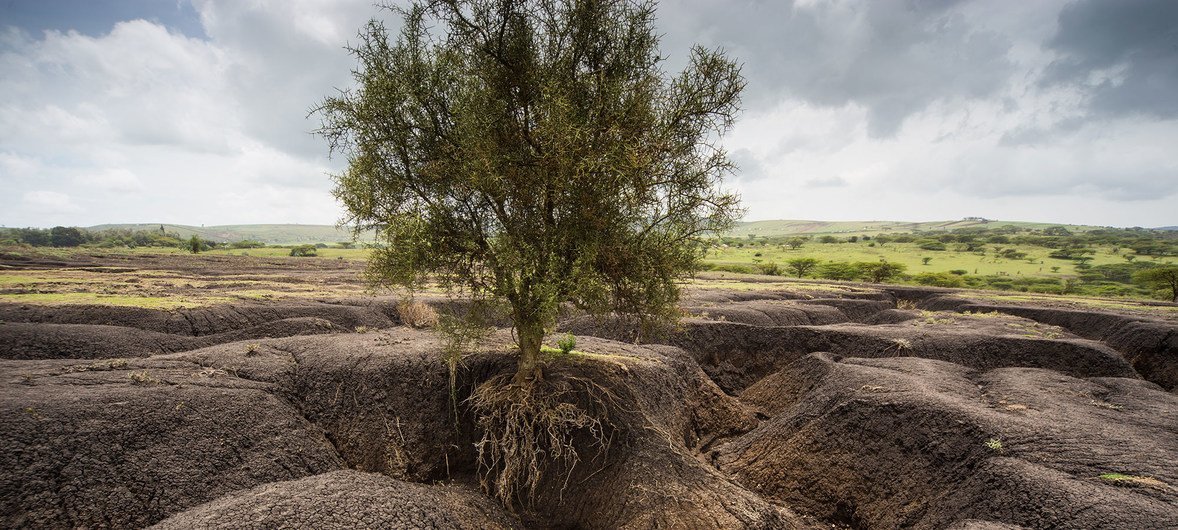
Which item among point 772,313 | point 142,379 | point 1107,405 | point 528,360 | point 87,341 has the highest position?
point 528,360

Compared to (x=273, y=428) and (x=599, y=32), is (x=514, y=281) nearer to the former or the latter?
(x=599, y=32)

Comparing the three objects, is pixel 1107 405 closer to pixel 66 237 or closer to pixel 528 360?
pixel 528 360

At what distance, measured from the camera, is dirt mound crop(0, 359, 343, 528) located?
9492 millimetres

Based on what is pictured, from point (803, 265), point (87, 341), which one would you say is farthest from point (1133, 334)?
point (803, 265)

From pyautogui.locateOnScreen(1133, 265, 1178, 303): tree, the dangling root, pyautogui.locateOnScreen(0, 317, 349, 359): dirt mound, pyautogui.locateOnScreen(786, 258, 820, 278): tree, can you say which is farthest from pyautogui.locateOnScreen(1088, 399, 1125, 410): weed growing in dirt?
pyautogui.locateOnScreen(786, 258, 820, 278): tree

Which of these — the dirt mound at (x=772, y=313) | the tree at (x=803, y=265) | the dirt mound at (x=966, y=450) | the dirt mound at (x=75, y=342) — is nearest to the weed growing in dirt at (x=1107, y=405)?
the dirt mound at (x=966, y=450)

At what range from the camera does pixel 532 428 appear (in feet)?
40.3

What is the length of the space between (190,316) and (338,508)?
2178cm

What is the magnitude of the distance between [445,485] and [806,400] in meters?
11.6

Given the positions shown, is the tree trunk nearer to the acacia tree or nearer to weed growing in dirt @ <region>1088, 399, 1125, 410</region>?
the acacia tree

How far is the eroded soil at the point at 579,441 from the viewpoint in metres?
9.73

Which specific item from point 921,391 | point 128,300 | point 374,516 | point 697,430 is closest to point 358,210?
point 374,516

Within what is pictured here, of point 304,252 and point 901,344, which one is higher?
point 304,252

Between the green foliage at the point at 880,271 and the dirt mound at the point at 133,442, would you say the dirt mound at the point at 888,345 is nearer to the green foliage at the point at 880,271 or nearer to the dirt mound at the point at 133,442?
the dirt mound at the point at 133,442
